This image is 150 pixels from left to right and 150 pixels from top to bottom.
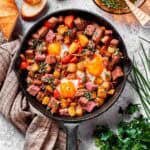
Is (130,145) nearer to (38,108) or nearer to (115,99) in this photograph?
(115,99)

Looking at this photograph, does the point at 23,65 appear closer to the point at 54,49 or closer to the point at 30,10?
the point at 54,49

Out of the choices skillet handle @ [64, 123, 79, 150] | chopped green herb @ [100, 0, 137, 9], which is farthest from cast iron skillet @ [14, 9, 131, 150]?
chopped green herb @ [100, 0, 137, 9]

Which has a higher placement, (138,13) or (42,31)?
(138,13)

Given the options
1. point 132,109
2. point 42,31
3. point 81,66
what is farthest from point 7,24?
point 132,109

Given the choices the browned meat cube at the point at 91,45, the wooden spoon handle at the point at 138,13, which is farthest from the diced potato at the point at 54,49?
the wooden spoon handle at the point at 138,13

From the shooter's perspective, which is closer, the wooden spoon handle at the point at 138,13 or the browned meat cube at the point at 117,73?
the browned meat cube at the point at 117,73

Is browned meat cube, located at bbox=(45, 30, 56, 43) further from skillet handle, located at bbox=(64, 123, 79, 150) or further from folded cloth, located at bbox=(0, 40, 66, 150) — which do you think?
skillet handle, located at bbox=(64, 123, 79, 150)

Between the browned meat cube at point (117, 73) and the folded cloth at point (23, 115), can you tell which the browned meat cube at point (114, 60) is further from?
the folded cloth at point (23, 115)

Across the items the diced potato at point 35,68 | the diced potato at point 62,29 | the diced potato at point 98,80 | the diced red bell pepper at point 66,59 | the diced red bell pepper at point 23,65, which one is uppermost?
the diced potato at point 62,29
